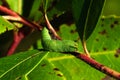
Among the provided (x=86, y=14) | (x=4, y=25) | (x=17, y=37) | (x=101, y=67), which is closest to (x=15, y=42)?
(x=17, y=37)

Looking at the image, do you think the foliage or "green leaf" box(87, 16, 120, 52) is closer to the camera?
the foliage

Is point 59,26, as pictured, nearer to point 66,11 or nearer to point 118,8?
point 66,11

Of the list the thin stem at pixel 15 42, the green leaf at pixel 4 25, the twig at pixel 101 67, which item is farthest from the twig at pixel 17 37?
the twig at pixel 101 67

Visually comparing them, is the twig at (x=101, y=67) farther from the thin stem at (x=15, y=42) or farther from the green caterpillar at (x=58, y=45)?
the thin stem at (x=15, y=42)

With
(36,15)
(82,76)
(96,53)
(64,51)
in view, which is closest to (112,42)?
(96,53)

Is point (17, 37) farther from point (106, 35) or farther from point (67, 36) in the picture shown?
point (106, 35)

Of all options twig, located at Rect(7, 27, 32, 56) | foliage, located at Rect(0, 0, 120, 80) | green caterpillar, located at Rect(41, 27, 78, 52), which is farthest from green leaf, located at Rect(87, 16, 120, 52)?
green caterpillar, located at Rect(41, 27, 78, 52)

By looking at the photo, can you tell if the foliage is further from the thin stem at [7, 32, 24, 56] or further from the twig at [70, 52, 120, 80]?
the twig at [70, 52, 120, 80]
